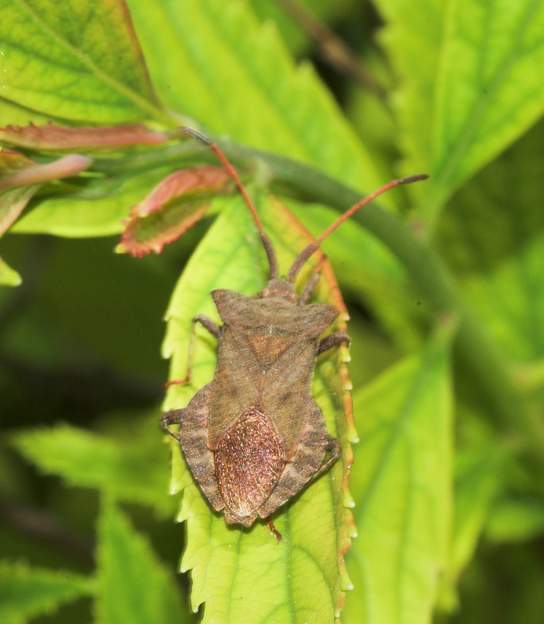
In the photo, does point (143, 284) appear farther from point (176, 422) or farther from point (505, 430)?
point (176, 422)

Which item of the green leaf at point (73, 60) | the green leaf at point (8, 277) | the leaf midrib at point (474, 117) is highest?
the leaf midrib at point (474, 117)

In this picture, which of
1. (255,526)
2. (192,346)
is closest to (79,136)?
(192,346)

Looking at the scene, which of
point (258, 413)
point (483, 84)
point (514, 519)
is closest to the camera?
point (258, 413)

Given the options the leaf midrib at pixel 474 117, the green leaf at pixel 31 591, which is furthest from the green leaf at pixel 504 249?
the green leaf at pixel 31 591

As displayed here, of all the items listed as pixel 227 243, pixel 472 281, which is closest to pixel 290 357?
pixel 227 243

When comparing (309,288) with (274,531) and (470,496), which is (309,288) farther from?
(470,496)

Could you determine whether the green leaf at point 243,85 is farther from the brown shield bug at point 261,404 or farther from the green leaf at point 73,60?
the green leaf at point 73,60
